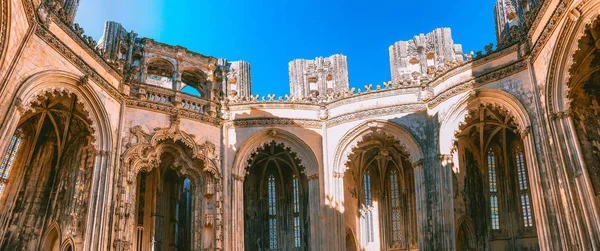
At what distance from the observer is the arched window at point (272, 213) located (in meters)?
29.7

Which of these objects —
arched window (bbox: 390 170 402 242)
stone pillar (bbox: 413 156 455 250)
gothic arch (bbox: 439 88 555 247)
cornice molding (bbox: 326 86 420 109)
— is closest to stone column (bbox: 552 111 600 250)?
gothic arch (bbox: 439 88 555 247)

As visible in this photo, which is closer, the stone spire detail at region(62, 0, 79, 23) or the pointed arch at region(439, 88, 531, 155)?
the pointed arch at region(439, 88, 531, 155)

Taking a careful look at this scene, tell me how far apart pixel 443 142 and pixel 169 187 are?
13.9m

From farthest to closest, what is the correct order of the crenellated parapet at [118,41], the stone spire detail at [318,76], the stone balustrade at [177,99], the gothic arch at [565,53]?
the stone spire detail at [318,76]
the crenellated parapet at [118,41]
the stone balustrade at [177,99]
the gothic arch at [565,53]

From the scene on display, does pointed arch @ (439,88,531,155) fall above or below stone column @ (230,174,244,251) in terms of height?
above

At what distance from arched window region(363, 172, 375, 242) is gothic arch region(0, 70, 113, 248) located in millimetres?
13929

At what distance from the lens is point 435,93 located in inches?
995

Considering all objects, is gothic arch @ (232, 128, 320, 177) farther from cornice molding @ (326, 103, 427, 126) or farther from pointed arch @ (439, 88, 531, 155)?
pointed arch @ (439, 88, 531, 155)

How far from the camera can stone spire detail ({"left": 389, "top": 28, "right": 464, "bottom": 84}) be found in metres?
34.8

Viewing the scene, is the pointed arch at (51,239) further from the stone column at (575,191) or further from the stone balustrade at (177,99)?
the stone column at (575,191)

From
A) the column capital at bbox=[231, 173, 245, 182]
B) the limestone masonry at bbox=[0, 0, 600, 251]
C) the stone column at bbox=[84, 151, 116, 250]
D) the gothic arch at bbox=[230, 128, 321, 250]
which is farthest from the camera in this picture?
the column capital at bbox=[231, 173, 245, 182]

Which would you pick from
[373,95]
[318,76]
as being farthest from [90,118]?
[318,76]

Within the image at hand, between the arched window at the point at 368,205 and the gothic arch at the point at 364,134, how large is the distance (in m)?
4.96

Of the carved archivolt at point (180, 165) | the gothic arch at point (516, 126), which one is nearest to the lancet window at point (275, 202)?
the carved archivolt at point (180, 165)
